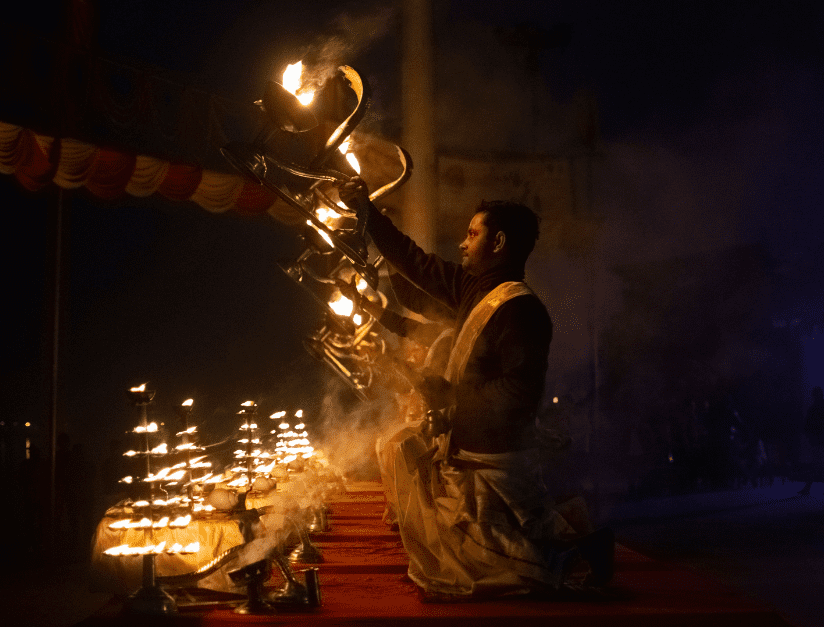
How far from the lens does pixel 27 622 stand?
5496 millimetres

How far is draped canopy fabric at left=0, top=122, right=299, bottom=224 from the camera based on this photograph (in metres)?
6.62

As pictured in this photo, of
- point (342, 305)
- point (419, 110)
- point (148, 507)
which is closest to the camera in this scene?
point (148, 507)

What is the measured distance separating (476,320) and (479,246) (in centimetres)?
29

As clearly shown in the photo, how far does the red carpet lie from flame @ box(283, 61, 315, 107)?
1.98 m

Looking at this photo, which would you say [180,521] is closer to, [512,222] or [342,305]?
→ [342,305]

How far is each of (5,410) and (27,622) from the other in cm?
549

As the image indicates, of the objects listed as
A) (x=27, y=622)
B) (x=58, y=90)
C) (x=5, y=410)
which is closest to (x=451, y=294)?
(x=27, y=622)

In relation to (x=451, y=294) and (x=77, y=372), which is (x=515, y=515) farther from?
(x=77, y=372)

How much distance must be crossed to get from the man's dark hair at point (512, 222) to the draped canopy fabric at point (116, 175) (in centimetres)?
442

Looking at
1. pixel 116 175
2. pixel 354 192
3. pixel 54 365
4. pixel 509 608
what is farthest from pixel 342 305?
pixel 54 365

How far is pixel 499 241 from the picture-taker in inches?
109

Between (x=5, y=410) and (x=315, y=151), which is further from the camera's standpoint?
(x=5, y=410)

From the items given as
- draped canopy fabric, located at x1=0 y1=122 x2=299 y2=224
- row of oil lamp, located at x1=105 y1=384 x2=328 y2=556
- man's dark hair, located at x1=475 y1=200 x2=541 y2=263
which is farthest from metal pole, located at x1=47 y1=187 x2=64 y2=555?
man's dark hair, located at x1=475 y1=200 x2=541 y2=263

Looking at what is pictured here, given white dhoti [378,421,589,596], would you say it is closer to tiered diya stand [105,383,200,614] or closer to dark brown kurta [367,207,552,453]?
dark brown kurta [367,207,552,453]
